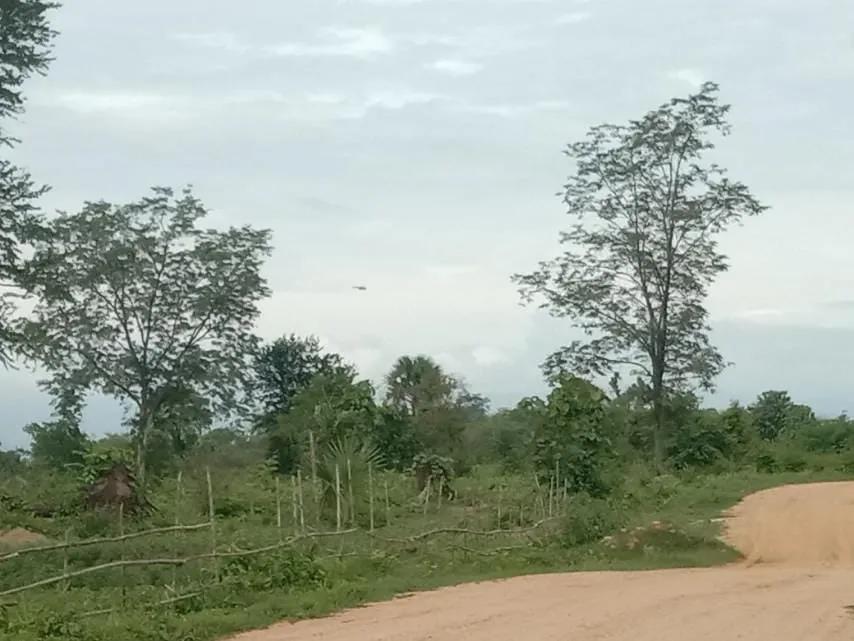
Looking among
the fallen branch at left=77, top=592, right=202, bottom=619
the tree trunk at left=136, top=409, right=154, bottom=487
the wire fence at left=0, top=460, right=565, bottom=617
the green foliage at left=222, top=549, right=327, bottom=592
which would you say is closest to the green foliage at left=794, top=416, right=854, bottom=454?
the wire fence at left=0, top=460, right=565, bottom=617

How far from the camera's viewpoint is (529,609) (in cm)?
1112

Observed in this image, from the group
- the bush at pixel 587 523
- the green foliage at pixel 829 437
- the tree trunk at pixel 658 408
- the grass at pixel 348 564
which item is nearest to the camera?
the grass at pixel 348 564

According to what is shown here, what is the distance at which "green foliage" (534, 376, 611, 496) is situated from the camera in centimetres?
2184

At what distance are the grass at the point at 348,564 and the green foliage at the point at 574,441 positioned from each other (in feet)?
2.36

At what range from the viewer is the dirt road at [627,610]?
32.0 feet

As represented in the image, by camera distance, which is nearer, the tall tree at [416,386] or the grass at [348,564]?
the grass at [348,564]

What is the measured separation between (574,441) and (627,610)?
11.2 meters

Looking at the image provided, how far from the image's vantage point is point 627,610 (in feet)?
35.6

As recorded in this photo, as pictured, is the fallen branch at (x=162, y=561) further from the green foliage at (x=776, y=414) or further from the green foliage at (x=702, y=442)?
the green foliage at (x=776, y=414)

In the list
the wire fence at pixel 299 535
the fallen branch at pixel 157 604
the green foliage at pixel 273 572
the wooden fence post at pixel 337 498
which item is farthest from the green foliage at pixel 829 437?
the fallen branch at pixel 157 604

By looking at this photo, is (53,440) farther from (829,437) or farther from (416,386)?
(829,437)

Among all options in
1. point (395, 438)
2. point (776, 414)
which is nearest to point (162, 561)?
point (395, 438)

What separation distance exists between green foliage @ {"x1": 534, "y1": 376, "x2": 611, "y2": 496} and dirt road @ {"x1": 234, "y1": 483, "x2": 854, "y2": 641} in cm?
593

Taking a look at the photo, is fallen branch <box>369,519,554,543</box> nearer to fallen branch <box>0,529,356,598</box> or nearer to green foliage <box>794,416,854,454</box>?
fallen branch <box>0,529,356,598</box>
